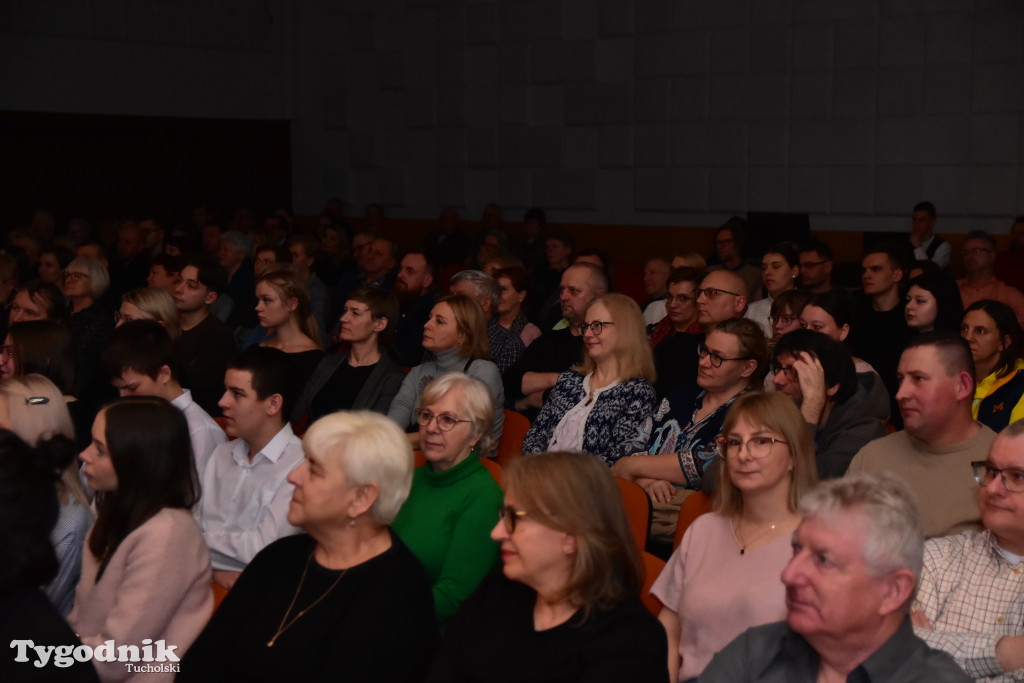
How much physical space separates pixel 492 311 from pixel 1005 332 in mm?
2544

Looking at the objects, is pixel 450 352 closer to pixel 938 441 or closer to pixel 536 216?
pixel 938 441

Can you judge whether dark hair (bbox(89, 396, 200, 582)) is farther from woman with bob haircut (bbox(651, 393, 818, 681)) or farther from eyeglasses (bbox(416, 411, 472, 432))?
woman with bob haircut (bbox(651, 393, 818, 681))

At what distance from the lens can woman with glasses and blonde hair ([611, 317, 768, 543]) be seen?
356 cm

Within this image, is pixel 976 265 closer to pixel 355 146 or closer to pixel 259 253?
pixel 259 253

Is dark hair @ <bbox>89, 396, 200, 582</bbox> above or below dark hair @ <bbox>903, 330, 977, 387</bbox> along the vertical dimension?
below

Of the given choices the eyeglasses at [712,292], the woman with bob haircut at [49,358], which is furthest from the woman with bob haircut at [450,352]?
the woman with bob haircut at [49,358]

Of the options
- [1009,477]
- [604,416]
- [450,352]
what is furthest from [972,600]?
[450,352]

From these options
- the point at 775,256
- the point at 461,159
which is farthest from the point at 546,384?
the point at 461,159

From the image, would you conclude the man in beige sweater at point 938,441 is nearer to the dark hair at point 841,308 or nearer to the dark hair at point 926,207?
the dark hair at point 841,308

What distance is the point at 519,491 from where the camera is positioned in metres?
2.25

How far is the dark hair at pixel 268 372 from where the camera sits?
3.45 m

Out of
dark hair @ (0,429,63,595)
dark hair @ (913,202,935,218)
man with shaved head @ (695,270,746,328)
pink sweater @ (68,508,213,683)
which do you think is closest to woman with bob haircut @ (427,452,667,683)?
pink sweater @ (68,508,213,683)

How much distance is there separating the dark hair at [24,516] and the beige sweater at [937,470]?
1.92 meters

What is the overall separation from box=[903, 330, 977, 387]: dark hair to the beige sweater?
0.59ft
